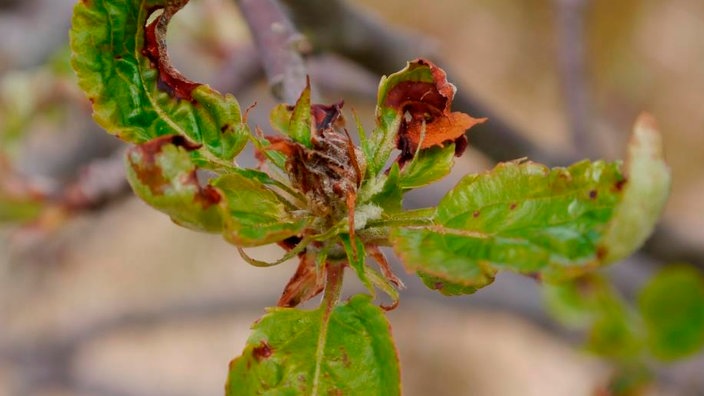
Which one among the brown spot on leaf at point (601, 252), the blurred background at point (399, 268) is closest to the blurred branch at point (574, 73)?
the blurred background at point (399, 268)

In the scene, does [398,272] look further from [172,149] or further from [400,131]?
[172,149]

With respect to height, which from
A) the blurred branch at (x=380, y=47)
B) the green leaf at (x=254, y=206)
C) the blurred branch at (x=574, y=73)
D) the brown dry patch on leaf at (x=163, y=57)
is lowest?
the green leaf at (x=254, y=206)

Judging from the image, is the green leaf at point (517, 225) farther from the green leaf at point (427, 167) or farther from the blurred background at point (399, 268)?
the blurred background at point (399, 268)

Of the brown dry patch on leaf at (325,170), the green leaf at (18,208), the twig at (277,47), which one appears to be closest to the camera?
the brown dry patch on leaf at (325,170)

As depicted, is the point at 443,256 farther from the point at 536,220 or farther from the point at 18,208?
the point at 18,208

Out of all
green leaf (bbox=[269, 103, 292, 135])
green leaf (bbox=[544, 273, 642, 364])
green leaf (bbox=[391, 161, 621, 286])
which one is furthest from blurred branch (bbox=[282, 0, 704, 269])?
green leaf (bbox=[391, 161, 621, 286])

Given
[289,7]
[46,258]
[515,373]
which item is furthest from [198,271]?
[289,7]

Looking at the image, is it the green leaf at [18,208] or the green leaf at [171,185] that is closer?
the green leaf at [171,185]
